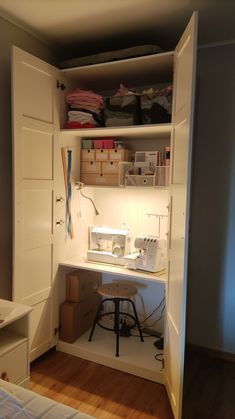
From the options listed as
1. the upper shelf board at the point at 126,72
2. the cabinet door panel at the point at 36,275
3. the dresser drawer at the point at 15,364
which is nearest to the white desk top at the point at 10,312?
the dresser drawer at the point at 15,364

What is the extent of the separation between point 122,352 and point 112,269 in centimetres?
65

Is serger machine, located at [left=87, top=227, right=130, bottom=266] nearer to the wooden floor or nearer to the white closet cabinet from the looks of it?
the white closet cabinet

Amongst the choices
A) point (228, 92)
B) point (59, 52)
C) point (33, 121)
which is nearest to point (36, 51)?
point (59, 52)

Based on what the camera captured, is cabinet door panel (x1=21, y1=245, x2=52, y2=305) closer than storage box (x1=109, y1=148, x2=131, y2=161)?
Yes

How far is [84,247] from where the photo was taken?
9.18ft

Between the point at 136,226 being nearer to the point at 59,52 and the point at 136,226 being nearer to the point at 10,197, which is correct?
the point at 10,197

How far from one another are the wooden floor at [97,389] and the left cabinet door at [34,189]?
190 mm

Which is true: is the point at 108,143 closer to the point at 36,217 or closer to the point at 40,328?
the point at 36,217

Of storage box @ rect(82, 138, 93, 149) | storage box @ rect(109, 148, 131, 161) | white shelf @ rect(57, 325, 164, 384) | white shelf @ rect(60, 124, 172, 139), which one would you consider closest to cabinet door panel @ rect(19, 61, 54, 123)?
white shelf @ rect(60, 124, 172, 139)

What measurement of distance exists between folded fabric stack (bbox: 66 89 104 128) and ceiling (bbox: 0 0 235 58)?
405 mm

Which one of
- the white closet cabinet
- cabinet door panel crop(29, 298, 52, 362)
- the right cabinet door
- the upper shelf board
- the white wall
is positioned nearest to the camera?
the right cabinet door

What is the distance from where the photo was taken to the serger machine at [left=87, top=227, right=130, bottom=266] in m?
2.46

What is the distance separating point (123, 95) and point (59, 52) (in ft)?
2.54


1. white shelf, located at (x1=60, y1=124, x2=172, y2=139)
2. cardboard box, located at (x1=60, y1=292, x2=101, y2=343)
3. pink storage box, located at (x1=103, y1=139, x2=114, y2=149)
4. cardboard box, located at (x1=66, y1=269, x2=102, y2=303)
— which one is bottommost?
cardboard box, located at (x1=60, y1=292, x2=101, y2=343)
